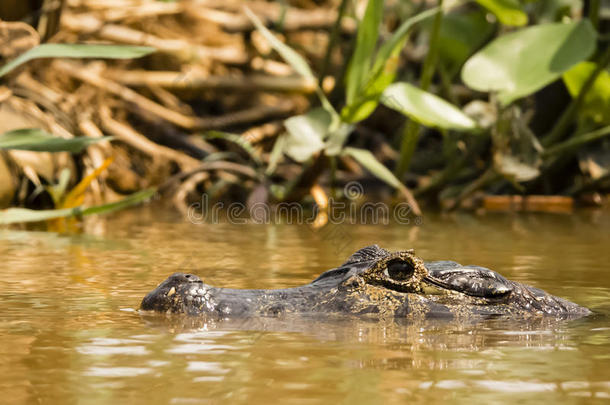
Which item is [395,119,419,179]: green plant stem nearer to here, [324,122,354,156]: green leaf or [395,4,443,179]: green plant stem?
[395,4,443,179]: green plant stem

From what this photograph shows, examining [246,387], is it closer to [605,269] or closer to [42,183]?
[605,269]

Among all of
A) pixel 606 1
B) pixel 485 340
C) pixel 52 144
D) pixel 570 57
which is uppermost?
pixel 606 1

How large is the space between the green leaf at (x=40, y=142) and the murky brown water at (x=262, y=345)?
0.47 metres

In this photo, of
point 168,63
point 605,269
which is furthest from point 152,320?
point 168,63

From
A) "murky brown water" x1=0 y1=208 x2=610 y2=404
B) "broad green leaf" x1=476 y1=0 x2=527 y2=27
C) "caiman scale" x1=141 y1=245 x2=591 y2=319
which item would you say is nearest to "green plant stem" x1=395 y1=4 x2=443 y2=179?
"broad green leaf" x1=476 y1=0 x2=527 y2=27

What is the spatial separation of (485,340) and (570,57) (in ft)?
10.9

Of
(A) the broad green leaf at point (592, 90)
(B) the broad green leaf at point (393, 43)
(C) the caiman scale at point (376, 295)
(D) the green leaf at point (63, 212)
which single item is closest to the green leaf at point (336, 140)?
(B) the broad green leaf at point (393, 43)

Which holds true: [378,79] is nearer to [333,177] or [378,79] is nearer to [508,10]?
[508,10]

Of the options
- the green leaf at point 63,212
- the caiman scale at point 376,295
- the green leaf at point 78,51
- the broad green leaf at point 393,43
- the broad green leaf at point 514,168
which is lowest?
the caiman scale at point 376,295

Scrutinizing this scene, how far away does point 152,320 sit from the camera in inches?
119

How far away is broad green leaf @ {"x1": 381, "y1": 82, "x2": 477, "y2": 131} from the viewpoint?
232 inches

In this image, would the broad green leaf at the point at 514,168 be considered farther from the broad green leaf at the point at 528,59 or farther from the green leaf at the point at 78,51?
the green leaf at the point at 78,51

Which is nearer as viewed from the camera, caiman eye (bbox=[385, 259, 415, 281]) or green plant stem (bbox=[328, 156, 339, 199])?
caiman eye (bbox=[385, 259, 415, 281])

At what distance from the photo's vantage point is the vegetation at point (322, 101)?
592cm
